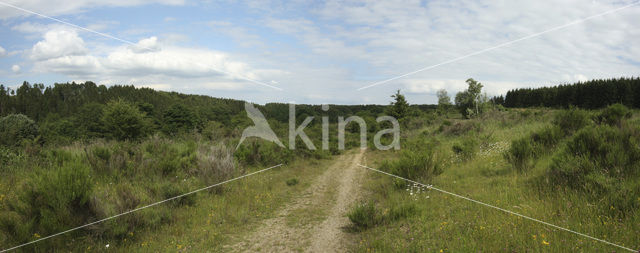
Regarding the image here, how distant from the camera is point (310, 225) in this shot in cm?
620

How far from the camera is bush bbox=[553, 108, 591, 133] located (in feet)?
34.4

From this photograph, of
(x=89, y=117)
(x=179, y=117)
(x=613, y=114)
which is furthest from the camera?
(x=179, y=117)

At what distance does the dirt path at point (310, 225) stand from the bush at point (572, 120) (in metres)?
8.17

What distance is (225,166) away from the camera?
9.26m

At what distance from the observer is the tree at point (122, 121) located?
34.9 m

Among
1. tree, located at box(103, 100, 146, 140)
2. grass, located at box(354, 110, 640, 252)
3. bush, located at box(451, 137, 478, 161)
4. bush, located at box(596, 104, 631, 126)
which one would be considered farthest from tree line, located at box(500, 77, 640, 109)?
tree, located at box(103, 100, 146, 140)

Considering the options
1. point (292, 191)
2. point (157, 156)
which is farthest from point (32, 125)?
point (292, 191)

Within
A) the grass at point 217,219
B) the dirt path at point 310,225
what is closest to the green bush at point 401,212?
the dirt path at point 310,225

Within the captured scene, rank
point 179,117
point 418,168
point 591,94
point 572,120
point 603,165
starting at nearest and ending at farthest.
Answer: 1. point 603,165
2. point 418,168
3. point 572,120
4. point 591,94
5. point 179,117

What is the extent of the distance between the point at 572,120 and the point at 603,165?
6718mm

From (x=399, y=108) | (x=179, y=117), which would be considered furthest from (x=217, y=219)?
(x=179, y=117)

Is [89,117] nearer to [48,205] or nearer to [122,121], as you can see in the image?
[122,121]

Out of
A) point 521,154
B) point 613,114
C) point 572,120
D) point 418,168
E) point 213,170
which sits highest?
point 613,114

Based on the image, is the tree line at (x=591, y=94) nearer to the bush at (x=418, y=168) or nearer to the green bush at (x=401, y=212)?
the bush at (x=418, y=168)
